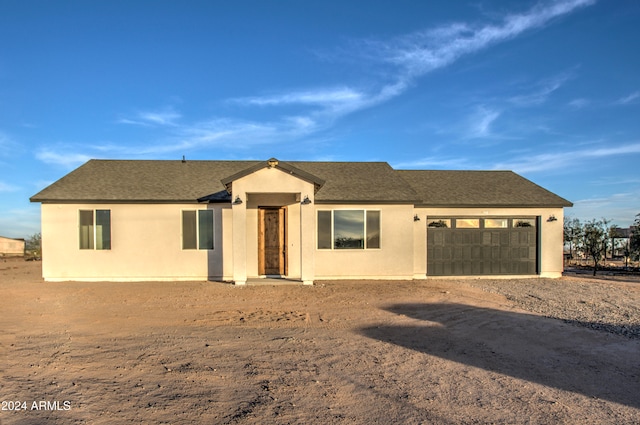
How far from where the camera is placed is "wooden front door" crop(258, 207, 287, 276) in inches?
564

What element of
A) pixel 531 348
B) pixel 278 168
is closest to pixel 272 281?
pixel 278 168

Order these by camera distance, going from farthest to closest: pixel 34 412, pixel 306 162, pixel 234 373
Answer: pixel 306 162 → pixel 234 373 → pixel 34 412

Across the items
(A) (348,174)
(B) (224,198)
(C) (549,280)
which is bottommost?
(C) (549,280)

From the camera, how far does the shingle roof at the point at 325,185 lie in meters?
14.1

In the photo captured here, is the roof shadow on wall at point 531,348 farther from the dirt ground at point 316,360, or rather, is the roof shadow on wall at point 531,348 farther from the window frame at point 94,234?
the window frame at point 94,234

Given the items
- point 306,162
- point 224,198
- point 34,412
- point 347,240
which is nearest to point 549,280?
point 347,240

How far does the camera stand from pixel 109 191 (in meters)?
14.3

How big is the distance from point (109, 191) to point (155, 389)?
11578 mm

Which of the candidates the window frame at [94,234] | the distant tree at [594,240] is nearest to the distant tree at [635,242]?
the distant tree at [594,240]

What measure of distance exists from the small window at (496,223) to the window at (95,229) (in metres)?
13.7

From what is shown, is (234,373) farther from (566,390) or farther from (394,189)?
(394,189)

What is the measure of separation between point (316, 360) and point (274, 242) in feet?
29.3

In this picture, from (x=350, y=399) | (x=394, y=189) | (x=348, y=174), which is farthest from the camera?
(x=348, y=174)

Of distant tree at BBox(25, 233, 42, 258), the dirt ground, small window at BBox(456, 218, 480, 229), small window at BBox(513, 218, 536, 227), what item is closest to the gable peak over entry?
the dirt ground
